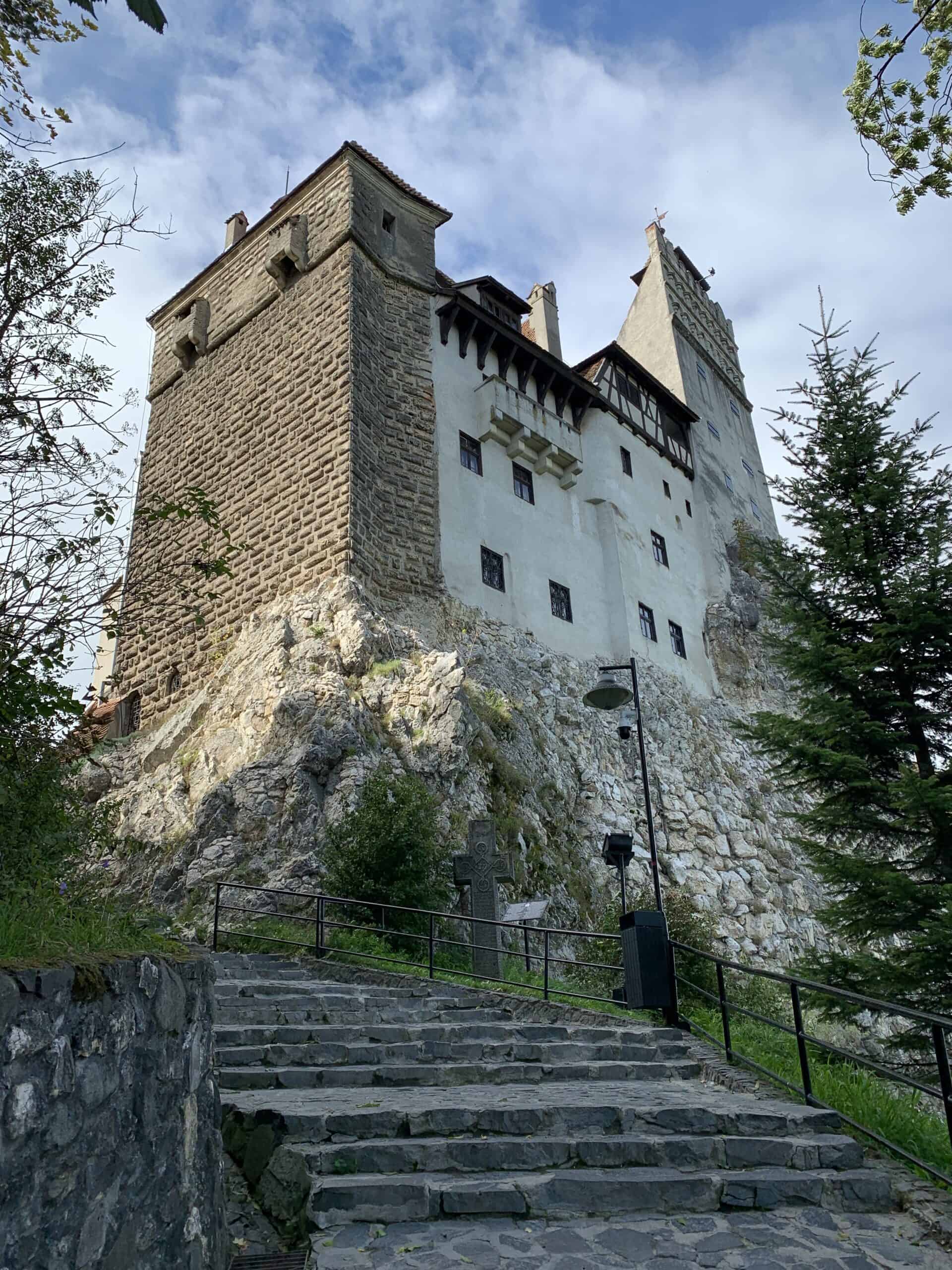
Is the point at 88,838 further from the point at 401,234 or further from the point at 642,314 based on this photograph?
the point at 642,314

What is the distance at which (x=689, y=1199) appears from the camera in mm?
5270

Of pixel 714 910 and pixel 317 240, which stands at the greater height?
pixel 317 240

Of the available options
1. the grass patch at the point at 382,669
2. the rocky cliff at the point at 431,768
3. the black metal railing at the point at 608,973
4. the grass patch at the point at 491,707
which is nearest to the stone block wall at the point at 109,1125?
the black metal railing at the point at 608,973

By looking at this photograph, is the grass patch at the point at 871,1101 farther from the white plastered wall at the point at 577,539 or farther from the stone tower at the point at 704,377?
the stone tower at the point at 704,377

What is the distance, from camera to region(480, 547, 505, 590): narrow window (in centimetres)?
2294

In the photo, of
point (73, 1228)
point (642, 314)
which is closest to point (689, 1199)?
point (73, 1228)

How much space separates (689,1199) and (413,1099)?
1911 mm

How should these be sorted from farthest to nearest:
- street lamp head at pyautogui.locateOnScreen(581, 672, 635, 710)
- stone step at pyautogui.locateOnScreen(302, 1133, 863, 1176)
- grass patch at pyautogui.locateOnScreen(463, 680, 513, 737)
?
1. grass patch at pyautogui.locateOnScreen(463, 680, 513, 737)
2. street lamp head at pyautogui.locateOnScreen(581, 672, 635, 710)
3. stone step at pyautogui.locateOnScreen(302, 1133, 863, 1176)

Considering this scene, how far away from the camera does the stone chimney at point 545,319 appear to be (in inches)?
1188

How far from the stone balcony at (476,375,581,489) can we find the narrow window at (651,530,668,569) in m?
3.48

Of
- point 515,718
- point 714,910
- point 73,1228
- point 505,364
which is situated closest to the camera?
point 73,1228

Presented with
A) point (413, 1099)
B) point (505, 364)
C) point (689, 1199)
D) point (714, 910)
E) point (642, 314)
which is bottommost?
point (689, 1199)

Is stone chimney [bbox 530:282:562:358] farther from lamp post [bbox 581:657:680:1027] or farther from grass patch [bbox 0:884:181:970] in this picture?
grass patch [bbox 0:884:181:970]

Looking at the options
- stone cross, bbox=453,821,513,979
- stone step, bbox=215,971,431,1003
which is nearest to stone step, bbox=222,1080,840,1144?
stone step, bbox=215,971,431,1003
